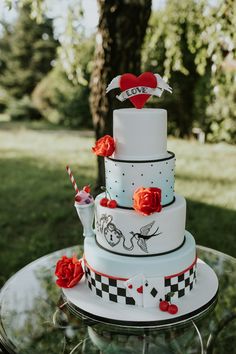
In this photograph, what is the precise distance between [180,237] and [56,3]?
3299mm

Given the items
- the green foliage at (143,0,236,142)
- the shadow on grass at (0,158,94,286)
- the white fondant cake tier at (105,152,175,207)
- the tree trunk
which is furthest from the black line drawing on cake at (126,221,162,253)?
the green foliage at (143,0,236,142)

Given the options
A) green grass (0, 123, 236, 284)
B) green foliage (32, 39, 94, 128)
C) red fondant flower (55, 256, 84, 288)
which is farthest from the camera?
green foliage (32, 39, 94, 128)

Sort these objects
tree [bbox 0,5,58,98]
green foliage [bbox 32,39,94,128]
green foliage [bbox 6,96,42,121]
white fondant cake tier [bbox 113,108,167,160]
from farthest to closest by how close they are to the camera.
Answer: tree [bbox 0,5,58,98]
green foliage [bbox 6,96,42,121]
green foliage [bbox 32,39,94,128]
white fondant cake tier [bbox 113,108,167,160]

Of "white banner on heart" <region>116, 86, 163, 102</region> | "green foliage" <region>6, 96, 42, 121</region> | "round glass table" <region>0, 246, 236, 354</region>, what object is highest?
"white banner on heart" <region>116, 86, 163, 102</region>

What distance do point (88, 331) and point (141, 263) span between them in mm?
402

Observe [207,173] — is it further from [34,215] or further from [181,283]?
[181,283]

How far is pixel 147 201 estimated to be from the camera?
5.77ft

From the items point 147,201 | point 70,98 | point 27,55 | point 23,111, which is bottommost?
point 23,111

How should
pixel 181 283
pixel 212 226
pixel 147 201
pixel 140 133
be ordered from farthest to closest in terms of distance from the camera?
pixel 212 226 < pixel 181 283 < pixel 140 133 < pixel 147 201

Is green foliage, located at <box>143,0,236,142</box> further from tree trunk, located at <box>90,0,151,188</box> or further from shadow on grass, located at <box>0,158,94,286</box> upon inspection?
shadow on grass, located at <box>0,158,94,286</box>

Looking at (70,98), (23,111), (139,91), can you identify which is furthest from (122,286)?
(23,111)

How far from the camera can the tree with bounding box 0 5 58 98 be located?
21609 mm

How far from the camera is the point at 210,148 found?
8688 millimetres

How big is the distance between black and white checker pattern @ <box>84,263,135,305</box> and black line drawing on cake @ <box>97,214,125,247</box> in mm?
183
